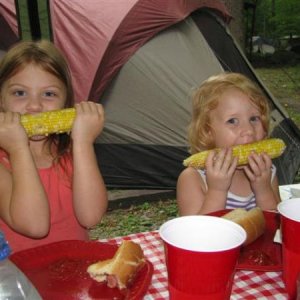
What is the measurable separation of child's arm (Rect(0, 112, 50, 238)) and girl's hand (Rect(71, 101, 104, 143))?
0.19 metres

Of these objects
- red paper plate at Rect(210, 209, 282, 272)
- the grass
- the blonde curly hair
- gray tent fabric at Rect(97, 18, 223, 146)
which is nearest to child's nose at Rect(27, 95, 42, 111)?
the blonde curly hair

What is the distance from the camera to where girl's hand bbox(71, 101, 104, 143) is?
1659mm

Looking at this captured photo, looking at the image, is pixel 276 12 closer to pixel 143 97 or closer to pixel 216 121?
pixel 143 97

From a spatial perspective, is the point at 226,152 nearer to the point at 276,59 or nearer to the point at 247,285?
the point at 247,285

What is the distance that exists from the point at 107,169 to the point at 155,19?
1437 mm

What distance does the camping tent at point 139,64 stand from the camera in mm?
3887

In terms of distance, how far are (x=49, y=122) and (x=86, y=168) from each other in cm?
Result: 22

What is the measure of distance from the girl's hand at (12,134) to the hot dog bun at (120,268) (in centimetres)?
59

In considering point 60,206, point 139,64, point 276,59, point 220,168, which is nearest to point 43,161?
point 60,206

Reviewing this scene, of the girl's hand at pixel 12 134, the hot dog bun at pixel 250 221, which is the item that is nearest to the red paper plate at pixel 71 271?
the hot dog bun at pixel 250 221

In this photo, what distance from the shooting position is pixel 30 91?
1802 mm

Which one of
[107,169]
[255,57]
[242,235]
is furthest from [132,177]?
[255,57]

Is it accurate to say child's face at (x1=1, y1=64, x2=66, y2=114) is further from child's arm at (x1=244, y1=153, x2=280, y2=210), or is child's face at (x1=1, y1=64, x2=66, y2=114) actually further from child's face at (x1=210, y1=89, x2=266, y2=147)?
child's arm at (x1=244, y1=153, x2=280, y2=210)

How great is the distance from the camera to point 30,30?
3.73 metres
